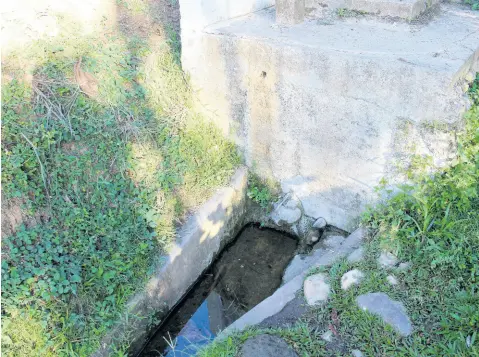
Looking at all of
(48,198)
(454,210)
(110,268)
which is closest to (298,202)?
(454,210)

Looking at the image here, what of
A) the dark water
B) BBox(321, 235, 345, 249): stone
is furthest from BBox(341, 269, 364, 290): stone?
the dark water

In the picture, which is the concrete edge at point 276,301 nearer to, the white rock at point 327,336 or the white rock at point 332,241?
the white rock at point 327,336

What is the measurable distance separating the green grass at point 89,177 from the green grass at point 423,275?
1141 mm

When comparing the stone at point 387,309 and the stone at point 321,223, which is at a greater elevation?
the stone at point 387,309

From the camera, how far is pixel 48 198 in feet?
12.4

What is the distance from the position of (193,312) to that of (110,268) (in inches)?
48.0

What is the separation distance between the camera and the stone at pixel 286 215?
17.5 feet

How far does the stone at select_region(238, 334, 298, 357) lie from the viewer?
10.5 feet

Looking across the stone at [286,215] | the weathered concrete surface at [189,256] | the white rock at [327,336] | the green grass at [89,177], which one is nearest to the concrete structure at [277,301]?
the white rock at [327,336]

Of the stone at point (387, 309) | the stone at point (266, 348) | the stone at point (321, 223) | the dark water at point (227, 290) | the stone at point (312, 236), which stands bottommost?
the dark water at point (227, 290)

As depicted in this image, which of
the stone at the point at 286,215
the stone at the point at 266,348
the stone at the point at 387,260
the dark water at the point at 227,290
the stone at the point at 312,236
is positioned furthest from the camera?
the stone at the point at 286,215

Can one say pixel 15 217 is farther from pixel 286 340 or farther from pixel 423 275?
pixel 423 275

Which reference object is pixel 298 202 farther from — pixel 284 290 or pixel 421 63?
pixel 421 63

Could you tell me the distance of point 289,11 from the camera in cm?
495
